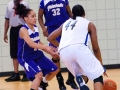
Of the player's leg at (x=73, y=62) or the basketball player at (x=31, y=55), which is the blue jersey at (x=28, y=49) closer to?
the basketball player at (x=31, y=55)

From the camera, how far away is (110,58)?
11.9 metres

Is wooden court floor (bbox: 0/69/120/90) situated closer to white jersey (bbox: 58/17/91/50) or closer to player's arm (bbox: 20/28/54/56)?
player's arm (bbox: 20/28/54/56)

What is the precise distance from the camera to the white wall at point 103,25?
11.7 meters

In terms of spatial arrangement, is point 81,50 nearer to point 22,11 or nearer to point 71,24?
point 71,24

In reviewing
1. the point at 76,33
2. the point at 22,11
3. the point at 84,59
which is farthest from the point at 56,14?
the point at 84,59

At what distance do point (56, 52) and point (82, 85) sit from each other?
0.84 meters

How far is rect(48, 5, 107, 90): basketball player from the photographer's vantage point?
6.30 m

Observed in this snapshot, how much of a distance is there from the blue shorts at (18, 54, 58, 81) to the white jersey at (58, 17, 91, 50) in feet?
3.05

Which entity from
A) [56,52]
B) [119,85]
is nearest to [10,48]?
[119,85]

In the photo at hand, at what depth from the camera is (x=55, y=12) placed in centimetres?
841

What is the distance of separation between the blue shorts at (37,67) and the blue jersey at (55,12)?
43.3 inches

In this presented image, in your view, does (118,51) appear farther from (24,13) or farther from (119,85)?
(24,13)

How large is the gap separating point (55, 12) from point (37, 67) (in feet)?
4.89

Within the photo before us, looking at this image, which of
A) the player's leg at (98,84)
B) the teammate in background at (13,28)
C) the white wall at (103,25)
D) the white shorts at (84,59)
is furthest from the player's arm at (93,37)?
the white wall at (103,25)
